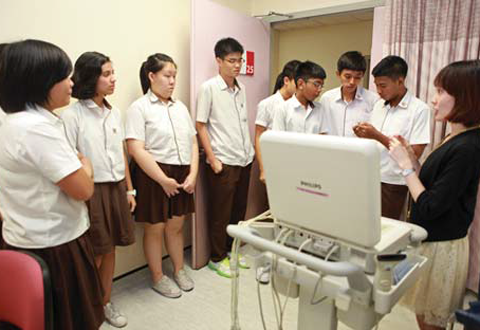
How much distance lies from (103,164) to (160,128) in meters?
0.45

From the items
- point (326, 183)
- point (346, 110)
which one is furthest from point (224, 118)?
point (326, 183)

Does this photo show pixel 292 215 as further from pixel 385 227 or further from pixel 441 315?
pixel 441 315

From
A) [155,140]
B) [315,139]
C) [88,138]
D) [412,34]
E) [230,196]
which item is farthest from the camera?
[230,196]

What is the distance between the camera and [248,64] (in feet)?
9.76

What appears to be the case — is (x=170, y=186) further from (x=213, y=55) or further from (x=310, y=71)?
(x=310, y=71)

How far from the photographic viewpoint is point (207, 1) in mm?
2484

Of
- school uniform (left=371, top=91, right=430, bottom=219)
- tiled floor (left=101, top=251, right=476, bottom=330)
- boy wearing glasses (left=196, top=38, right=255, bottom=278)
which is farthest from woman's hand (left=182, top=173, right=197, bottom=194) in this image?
school uniform (left=371, top=91, right=430, bottom=219)

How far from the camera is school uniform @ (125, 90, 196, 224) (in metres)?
2.12

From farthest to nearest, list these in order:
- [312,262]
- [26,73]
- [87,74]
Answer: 1. [87,74]
2. [26,73]
3. [312,262]

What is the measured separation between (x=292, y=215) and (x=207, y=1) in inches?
79.6

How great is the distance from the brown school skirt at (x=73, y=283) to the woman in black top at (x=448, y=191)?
4.29 ft

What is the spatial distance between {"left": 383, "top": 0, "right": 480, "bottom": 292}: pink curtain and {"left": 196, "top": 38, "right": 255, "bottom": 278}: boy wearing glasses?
1096 millimetres

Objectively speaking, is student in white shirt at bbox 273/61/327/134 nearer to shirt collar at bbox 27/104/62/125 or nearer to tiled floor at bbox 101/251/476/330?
tiled floor at bbox 101/251/476/330

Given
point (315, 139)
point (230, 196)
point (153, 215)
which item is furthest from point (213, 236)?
point (315, 139)
